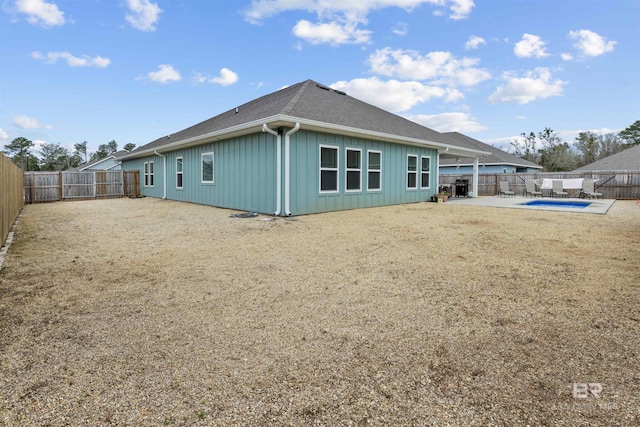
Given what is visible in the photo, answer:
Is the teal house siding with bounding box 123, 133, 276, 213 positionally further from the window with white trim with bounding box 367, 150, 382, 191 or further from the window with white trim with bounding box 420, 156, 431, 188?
the window with white trim with bounding box 420, 156, 431, 188

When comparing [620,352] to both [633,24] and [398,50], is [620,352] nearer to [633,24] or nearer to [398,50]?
[633,24]

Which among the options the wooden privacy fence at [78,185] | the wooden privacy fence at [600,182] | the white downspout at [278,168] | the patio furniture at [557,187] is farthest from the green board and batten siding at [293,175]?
the wooden privacy fence at [600,182]

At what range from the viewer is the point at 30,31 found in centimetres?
1194

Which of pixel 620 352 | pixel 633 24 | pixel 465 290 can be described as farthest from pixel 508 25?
pixel 620 352

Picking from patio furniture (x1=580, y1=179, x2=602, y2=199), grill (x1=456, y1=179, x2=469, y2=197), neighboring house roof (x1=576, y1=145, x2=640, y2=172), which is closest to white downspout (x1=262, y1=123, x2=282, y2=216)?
grill (x1=456, y1=179, x2=469, y2=197)

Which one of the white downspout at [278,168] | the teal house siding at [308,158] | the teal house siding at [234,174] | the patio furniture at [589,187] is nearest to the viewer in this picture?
the white downspout at [278,168]

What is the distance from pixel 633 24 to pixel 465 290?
41.8ft

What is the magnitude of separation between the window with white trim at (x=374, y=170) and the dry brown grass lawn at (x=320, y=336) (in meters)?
5.92

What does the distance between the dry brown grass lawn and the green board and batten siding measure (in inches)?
160

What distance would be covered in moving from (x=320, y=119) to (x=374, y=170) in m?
3.07

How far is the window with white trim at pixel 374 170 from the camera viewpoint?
10859mm

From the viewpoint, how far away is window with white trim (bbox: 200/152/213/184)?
38.2 ft

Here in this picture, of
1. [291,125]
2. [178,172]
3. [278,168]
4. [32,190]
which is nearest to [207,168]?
[178,172]

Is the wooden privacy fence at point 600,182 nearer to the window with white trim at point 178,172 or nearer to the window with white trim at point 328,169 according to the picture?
the window with white trim at point 328,169
